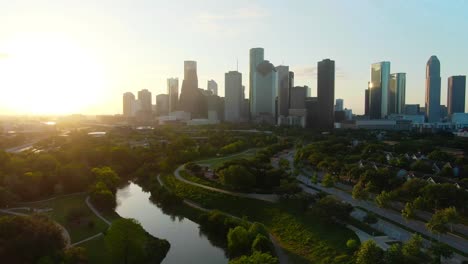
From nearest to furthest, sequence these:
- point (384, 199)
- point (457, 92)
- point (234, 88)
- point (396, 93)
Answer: point (384, 199)
point (457, 92)
point (396, 93)
point (234, 88)

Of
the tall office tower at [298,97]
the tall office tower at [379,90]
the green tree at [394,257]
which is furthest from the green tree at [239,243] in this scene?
the tall office tower at [379,90]

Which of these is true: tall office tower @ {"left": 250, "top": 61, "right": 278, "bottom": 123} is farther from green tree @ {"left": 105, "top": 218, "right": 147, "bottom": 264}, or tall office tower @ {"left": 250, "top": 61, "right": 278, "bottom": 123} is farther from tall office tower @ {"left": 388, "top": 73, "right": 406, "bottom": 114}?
green tree @ {"left": 105, "top": 218, "right": 147, "bottom": 264}

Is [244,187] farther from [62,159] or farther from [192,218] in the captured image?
[62,159]

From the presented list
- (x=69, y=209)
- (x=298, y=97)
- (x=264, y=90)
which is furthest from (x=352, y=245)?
(x=264, y=90)

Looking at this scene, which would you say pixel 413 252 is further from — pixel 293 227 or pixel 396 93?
pixel 396 93

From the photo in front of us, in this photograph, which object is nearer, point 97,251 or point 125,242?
point 125,242

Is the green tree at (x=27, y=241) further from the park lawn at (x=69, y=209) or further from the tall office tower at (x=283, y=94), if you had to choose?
the tall office tower at (x=283, y=94)

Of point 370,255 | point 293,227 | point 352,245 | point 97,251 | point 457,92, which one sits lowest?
point 97,251
